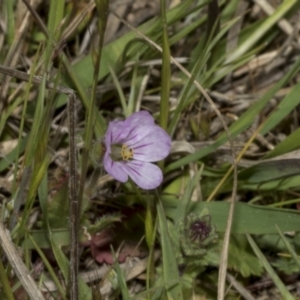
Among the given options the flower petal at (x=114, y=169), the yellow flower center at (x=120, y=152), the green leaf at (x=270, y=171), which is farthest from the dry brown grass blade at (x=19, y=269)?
the green leaf at (x=270, y=171)

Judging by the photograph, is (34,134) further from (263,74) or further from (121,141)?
(263,74)

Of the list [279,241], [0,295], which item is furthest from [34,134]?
[279,241]

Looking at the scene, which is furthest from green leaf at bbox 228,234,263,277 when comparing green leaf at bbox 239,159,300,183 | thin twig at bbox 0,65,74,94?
thin twig at bbox 0,65,74,94

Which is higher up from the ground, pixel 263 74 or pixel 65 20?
pixel 65 20

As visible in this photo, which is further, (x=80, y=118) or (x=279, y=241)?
(x=80, y=118)

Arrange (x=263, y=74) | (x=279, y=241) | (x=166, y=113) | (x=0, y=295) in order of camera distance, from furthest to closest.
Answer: (x=263, y=74)
(x=279, y=241)
(x=166, y=113)
(x=0, y=295)

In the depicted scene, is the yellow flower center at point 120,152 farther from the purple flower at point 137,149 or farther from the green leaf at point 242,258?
the green leaf at point 242,258

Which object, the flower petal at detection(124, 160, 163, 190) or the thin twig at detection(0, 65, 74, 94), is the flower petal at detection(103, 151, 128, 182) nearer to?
the flower petal at detection(124, 160, 163, 190)
